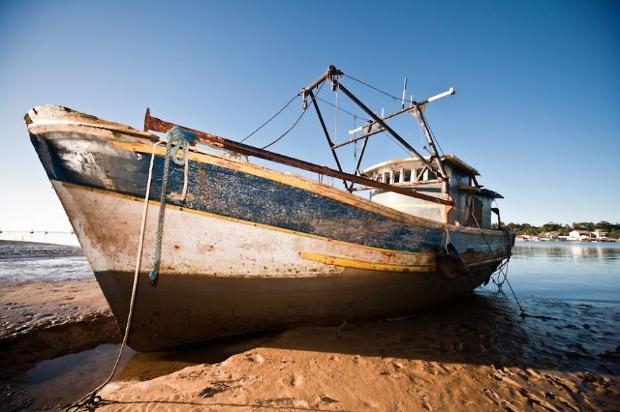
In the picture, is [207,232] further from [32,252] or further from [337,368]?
[32,252]

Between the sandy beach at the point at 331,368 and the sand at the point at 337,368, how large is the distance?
0.01 m

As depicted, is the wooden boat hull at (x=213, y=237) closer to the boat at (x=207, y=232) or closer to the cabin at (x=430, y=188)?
the boat at (x=207, y=232)

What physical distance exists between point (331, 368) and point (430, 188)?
5846 millimetres

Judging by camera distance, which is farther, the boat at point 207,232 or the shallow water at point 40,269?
the shallow water at point 40,269

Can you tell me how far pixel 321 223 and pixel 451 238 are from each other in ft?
10.9

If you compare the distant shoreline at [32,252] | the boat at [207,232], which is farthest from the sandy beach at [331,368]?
the distant shoreline at [32,252]

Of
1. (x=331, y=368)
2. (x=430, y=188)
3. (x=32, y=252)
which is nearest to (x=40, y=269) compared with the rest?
(x=32, y=252)

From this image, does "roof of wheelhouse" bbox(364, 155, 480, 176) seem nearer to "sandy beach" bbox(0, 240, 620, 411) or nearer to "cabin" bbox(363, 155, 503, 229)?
"cabin" bbox(363, 155, 503, 229)

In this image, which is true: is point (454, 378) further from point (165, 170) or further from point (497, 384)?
point (165, 170)

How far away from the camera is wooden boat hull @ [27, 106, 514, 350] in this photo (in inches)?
105

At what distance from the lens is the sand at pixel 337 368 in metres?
2.43

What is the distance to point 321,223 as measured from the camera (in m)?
3.45

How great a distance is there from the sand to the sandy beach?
13mm

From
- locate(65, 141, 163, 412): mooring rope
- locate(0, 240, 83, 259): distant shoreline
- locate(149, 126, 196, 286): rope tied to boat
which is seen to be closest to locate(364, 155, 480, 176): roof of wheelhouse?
locate(149, 126, 196, 286): rope tied to boat
